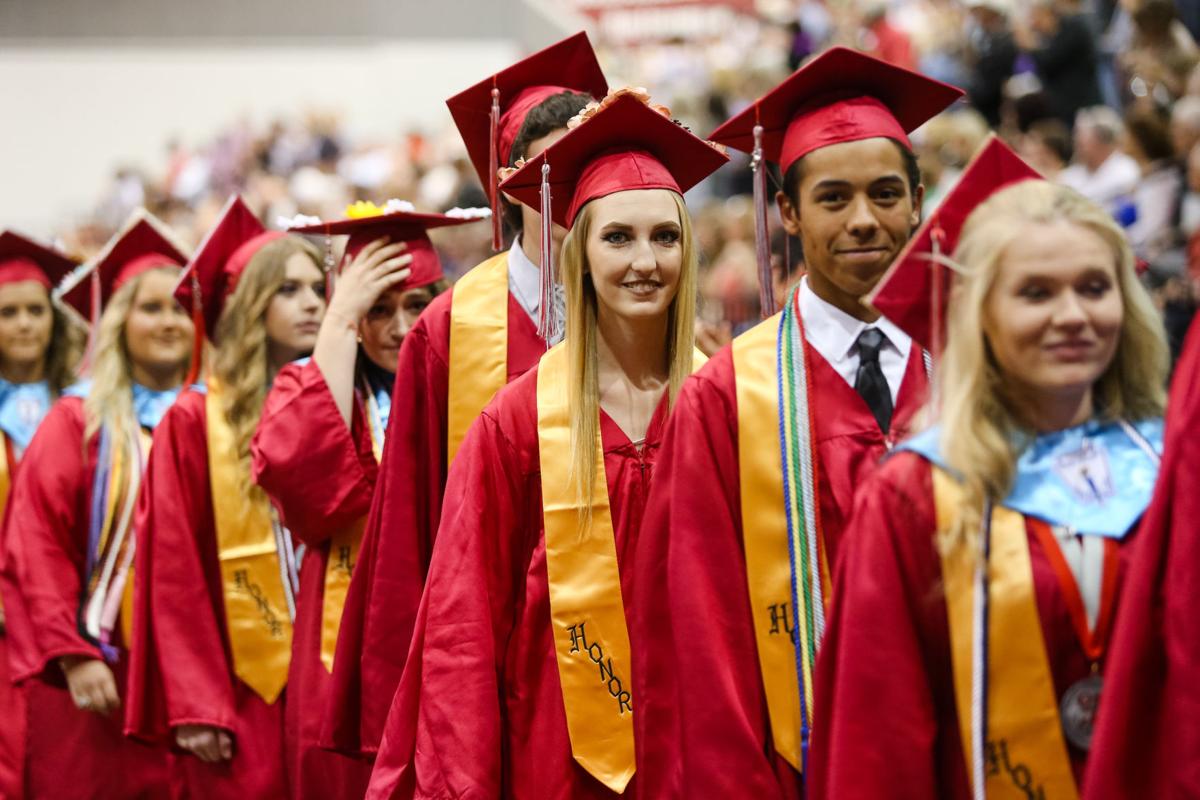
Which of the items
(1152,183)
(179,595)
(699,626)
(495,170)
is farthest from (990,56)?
(699,626)

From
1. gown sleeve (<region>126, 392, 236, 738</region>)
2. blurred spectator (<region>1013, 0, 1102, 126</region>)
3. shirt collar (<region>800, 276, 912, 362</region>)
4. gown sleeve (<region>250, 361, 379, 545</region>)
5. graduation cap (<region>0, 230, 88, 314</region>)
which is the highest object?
blurred spectator (<region>1013, 0, 1102, 126</region>)

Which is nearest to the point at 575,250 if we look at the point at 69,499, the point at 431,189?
the point at 69,499

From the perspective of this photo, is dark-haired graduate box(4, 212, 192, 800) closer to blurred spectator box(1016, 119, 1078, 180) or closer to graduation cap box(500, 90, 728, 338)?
graduation cap box(500, 90, 728, 338)

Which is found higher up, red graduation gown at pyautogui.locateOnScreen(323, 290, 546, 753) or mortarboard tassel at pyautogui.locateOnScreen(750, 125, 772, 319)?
mortarboard tassel at pyautogui.locateOnScreen(750, 125, 772, 319)

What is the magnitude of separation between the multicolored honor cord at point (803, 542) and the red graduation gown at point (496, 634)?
1.52 ft

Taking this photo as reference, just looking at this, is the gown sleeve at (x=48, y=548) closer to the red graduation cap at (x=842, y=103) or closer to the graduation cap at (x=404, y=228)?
the graduation cap at (x=404, y=228)

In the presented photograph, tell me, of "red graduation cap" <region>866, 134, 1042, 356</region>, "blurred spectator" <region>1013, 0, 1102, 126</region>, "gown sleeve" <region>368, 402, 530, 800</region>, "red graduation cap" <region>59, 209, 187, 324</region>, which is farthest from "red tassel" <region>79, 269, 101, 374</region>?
"blurred spectator" <region>1013, 0, 1102, 126</region>

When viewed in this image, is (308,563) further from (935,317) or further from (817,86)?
(935,317)

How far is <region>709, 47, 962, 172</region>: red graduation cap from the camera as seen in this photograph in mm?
3020

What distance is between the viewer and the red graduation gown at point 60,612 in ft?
15.8

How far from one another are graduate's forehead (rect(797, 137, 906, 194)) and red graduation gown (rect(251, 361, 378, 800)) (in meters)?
1.61

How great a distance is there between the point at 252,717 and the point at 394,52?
16420 millimetres

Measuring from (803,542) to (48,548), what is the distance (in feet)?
9.61

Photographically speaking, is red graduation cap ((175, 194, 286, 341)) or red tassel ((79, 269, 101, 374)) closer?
red graduation cap ((175, 194, 286, 341))
